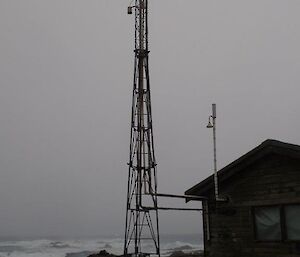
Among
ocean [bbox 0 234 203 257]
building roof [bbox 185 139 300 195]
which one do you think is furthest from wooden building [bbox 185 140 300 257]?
ocean [bbox 0 234 203 257]

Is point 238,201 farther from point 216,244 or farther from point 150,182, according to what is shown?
point 150,182

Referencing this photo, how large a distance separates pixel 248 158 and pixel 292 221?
7.92 ft

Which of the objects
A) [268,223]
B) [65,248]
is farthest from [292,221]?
[65,248]

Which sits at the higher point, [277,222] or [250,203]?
[250,203]

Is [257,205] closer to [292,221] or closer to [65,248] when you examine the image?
[292,221]

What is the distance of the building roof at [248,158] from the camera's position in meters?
13.2

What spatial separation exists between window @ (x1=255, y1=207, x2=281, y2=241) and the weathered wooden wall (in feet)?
0.56

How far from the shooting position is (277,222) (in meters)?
13.5

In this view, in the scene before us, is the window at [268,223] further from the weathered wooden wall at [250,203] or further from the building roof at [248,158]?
the building roof at [248,158]

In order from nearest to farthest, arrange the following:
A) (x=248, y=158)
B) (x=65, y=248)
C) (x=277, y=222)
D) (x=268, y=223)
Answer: (x=277, y=222) < (x=268, y=223) < (x=248, y=158) < (x=65, y=248)

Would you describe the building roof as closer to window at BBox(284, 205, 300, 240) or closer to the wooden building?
the wooden building

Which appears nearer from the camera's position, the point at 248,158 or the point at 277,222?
the point at 277,222

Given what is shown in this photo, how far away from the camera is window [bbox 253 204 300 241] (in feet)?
42.9

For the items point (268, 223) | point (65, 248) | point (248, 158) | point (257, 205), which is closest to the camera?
point (268, 223)
